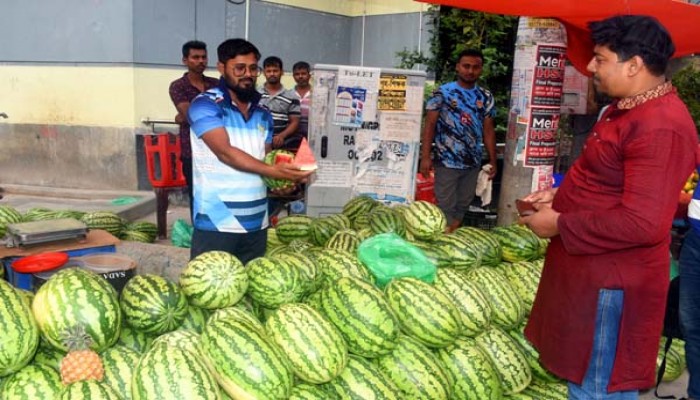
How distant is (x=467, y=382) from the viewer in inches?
111

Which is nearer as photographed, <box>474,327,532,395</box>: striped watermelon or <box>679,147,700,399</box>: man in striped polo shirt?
<box>474,327,532,395</box>: striped watermelon

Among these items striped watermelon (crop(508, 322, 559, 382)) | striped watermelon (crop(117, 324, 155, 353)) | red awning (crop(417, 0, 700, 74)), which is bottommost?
striped watermelon (crop(508, 322, 559, 382))

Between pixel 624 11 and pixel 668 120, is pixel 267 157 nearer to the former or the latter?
pixel 668 120

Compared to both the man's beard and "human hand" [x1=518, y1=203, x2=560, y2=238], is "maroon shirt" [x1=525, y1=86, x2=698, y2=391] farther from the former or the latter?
the man's beard

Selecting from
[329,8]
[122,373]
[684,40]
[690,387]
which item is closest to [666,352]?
[690,387]

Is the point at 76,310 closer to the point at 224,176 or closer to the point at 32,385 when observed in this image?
the point at 32,385

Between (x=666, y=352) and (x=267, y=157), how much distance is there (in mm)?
2900

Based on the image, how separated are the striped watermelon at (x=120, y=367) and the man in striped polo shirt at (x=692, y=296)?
10.6 ft

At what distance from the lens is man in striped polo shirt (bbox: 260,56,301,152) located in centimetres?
744

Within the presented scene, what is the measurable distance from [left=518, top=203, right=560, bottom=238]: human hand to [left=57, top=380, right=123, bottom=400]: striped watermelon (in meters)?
1.72

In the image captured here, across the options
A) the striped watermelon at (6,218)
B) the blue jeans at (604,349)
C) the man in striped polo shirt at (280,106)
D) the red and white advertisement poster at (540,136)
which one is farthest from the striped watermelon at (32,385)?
the man in striped polo shirt at (280,106)

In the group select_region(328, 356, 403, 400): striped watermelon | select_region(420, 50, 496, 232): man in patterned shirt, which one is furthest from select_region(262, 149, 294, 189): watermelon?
select_region(420, 50, 496, 232): man in patterned shirt

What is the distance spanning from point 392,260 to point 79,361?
1.61m

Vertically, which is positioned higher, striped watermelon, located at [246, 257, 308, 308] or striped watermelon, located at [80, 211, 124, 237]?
striped watermelon, located at [246, 257, 308, 308]
